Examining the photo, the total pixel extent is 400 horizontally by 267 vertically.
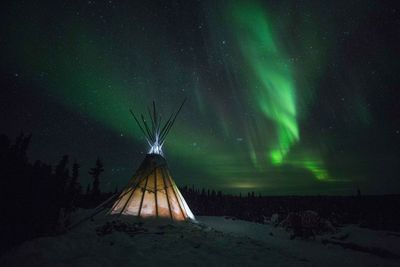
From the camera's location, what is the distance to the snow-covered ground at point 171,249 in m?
5.86

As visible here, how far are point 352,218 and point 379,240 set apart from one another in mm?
10466

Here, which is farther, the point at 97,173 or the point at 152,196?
the point at 97,173

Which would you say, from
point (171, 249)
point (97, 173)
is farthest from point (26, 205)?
point (97, 173)

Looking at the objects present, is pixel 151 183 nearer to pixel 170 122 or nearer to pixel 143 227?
pixel 143 227

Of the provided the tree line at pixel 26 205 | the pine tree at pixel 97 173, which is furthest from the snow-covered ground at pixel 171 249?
the pine tree at pixel 97 173

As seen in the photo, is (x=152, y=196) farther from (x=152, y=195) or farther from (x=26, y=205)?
(x=26, y=205)

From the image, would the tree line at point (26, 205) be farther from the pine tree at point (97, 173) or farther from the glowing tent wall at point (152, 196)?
the pine tree at point (97, 173)


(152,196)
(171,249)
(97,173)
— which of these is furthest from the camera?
(97,173)

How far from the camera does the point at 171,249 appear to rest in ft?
23.8

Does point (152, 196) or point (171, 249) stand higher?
point (152, 196)

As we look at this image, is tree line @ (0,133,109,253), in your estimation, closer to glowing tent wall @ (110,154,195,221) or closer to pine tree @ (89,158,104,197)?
glowing tent wall @ (110,154,195,221)

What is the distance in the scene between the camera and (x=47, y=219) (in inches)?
322

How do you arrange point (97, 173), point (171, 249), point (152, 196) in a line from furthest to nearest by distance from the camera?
point (97, 173) → point (152, 196) → point (171, 249)

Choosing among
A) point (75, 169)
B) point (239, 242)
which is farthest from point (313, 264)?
point (75, 169)
